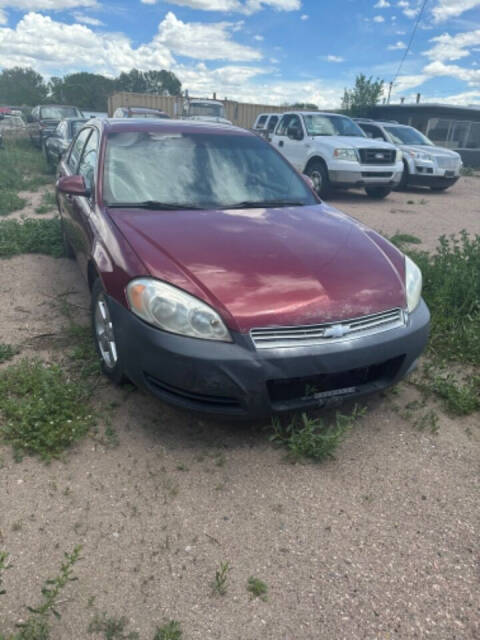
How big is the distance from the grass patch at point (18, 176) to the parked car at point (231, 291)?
6.12 metres

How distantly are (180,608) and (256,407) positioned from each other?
919mm

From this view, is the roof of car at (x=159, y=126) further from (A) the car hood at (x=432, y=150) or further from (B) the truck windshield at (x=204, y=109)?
(B) the truck windshield at (x=204, y=109)

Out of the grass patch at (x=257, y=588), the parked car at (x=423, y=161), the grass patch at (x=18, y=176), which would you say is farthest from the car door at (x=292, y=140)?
the grass patch at (x=257, y=588)

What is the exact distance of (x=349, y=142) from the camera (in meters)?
10.4

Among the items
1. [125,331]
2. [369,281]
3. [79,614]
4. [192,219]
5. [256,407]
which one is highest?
[192,219]

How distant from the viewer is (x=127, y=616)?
176 centimetres

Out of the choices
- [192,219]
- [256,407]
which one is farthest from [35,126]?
[256,407]

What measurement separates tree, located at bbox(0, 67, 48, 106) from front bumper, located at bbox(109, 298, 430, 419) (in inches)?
3443

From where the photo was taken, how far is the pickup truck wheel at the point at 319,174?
413 inches

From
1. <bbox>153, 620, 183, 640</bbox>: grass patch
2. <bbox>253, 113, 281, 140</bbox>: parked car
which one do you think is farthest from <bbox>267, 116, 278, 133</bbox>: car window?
<bbox>153, 620, 183, 640</bbox>: grass patch

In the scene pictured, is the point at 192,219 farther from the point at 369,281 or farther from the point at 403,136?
the point at 403,136

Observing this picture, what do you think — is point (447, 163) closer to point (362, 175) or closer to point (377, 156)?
point (377, 156)

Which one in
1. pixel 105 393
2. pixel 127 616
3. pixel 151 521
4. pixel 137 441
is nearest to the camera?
pixel 127 616

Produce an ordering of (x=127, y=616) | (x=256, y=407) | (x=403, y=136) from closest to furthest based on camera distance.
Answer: (x=127, y=616)
(x=256, y=407)
(x=403, y=136)
